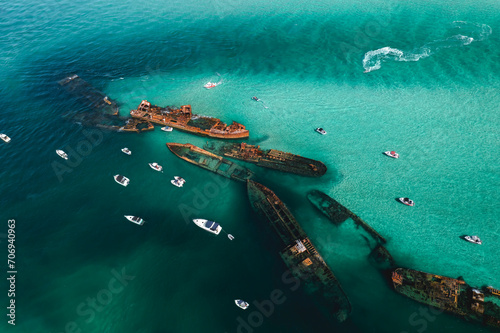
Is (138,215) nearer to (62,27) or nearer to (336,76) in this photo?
(336,76)

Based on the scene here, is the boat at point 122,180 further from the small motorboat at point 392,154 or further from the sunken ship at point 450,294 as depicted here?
the small motorboat at point 392,154

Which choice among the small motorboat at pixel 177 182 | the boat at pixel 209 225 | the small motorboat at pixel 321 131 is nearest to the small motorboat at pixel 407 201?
the small motorboat at pixel 321 131

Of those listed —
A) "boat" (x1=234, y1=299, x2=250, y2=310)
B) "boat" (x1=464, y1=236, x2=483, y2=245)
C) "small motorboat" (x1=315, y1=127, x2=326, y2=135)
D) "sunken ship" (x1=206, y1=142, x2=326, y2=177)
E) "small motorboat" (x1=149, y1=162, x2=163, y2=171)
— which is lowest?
"boat" (x1=234, y1=299, x2=250, y2=310)

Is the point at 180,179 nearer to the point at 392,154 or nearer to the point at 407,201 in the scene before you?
the point at 407,201

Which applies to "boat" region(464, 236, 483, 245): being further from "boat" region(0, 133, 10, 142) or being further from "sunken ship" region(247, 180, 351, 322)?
"boat" region(0, 133, 10, 142)

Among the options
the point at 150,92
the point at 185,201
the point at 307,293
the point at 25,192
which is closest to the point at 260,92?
the point at 150,92

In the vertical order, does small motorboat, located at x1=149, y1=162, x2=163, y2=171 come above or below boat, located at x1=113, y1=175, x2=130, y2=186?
above

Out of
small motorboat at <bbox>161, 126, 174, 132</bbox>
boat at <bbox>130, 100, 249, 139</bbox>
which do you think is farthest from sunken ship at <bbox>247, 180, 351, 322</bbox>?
small motorboat at <bbox>161, 126, 174, 132</bbox>
